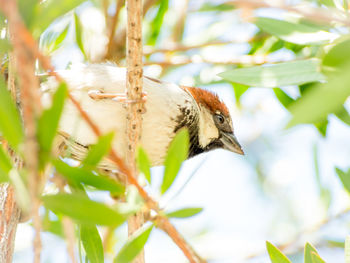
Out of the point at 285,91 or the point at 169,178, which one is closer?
the point at 169,178

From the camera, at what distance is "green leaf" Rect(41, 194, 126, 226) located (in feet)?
3.47

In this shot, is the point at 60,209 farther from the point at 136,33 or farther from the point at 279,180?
the point at 279,180

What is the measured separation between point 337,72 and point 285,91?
111 cm

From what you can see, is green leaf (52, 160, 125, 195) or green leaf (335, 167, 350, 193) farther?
green leaf (335, 167, 350, 193)

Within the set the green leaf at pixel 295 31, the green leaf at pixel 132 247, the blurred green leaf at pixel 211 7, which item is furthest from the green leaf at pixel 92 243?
the blurred green leaf at pixel 211 7

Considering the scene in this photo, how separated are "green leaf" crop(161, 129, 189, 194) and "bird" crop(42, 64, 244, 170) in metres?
0.98

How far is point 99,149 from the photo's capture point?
1.10 m

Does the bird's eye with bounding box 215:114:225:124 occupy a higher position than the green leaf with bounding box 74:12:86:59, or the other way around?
the green leaf with bounding box 74:12:86:59

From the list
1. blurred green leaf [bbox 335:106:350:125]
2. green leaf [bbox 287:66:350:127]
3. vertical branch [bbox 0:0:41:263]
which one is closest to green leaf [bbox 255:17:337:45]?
blurred green leaf [bbox 335:106:350:125]

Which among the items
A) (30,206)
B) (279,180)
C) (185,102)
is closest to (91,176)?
(30,206)

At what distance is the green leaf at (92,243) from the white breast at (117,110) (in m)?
0.70

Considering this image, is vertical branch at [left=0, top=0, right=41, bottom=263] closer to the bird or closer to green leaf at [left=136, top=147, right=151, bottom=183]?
green leaf at [left=136, top=147, right=151, bottom=183]

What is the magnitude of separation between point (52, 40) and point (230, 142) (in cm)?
106

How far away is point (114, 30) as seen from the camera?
308 cm
